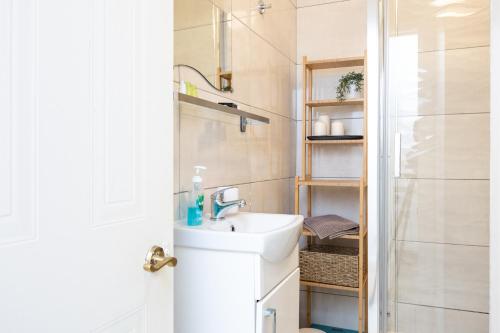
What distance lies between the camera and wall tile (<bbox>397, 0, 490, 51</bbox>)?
1.24 m

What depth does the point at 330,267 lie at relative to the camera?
2273mm

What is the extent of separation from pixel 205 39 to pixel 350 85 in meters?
1.24

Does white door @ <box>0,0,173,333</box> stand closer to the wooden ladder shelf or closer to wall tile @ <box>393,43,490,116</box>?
wall tile @ <box>393,43,490,116</box>

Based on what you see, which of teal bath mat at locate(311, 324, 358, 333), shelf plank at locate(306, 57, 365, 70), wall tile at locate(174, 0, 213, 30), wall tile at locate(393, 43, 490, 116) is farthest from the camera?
teal bath mat at locate(311, 324, 358, 333)

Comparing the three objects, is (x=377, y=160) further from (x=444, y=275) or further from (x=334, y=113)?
(x=334, y=113)

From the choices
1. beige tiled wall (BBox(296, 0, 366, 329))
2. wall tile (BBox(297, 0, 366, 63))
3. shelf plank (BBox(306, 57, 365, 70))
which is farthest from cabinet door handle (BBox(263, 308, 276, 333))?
wall tile (BBox(297, 0, 366, 63))

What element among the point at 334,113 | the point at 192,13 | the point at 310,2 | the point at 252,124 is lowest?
the point at 252,124

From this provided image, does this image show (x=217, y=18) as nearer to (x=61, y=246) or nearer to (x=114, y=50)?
(x=114, y=50)

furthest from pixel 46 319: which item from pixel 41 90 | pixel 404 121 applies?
pixel 404 121

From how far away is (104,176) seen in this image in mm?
767

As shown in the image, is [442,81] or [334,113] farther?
[334,113]

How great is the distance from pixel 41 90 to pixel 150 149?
1.01 ft
